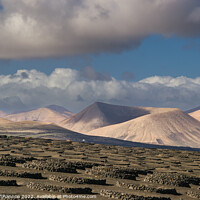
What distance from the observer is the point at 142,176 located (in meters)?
32.2

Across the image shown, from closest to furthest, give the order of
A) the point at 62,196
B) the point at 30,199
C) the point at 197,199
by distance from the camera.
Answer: the point at 30,199
the point at 62,196
the point at 197,199

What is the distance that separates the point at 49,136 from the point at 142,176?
167454 mm

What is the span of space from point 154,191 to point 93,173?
7268 mm

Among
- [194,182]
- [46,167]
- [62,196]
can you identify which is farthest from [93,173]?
[62,196]

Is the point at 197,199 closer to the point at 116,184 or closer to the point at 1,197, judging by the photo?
the point at 116,184

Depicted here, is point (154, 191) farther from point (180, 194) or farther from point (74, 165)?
point (74, 165)

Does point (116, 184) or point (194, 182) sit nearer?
point (116, 184)

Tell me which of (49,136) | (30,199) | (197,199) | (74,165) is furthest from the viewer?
(49,136)

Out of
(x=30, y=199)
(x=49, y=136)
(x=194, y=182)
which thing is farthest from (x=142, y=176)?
(x=49, y=136)

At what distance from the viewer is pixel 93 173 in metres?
28.6

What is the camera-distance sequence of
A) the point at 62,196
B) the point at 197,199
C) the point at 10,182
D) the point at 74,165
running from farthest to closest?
1. the point at 74,165
2. the point at 197,199
3. the point at 10,182
4. the point at 62,196

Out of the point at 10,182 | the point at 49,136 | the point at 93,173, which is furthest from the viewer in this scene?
the point at 49,136

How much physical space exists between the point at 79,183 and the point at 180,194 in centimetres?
632

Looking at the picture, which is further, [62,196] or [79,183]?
[79,183]
